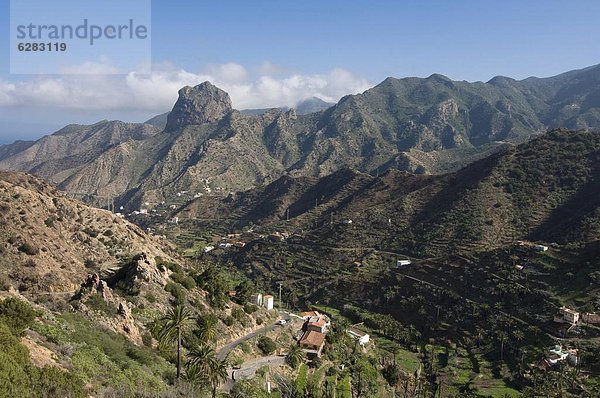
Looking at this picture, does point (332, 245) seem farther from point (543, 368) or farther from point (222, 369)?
point (222, 369)

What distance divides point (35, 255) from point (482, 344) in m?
62.3

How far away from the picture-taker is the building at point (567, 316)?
62.3m

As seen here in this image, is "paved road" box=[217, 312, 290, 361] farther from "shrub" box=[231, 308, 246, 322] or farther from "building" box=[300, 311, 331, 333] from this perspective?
"building" box=[300, 311, 331, 333]

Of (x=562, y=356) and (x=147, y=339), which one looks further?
(x=562, y=356)

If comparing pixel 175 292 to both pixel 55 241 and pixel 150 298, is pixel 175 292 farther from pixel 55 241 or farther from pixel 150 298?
pixel 55 241

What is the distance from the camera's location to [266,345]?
161 ft

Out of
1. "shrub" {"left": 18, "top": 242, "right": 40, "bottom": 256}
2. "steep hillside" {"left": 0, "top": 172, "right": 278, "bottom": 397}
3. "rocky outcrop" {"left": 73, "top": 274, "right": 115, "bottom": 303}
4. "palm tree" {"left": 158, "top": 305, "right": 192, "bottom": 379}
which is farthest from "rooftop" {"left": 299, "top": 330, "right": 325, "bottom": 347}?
"shrub" {"left": 18, "top": 242, "right": 40, "bottom": 256}

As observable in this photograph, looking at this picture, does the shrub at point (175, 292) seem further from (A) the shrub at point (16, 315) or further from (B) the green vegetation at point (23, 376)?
(B) the green vegetation at point (23, 376)

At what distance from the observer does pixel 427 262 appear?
8894 cm

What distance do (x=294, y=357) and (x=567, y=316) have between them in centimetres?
4156

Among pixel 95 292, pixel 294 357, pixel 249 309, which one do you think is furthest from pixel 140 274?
pixel 294 357

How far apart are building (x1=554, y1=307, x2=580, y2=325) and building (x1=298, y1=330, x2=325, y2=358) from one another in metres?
35.1

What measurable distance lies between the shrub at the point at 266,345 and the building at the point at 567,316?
140ft

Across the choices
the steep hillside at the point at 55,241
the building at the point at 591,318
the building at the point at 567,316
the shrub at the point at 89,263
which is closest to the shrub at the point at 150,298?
the steep hillside at the point at 55,241
